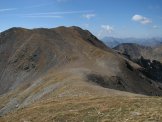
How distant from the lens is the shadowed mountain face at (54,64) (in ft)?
294

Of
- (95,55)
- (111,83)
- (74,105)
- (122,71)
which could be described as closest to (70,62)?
(95,55)

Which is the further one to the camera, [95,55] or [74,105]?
[95,55]

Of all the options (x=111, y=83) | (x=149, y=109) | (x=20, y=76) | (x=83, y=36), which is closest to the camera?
(x=149, y=109)

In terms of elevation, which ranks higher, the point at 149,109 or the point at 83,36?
the point at 83,36

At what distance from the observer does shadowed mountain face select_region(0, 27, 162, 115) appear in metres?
89.8

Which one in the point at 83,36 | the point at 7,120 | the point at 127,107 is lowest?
the point at 7,120

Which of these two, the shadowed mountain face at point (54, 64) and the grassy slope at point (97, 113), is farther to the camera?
the shadowed mountain face at point (54, 64)

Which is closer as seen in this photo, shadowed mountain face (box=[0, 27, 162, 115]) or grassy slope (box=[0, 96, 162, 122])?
grassy slope (box=[0, 96, 162, 122])

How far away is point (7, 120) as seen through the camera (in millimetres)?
30844

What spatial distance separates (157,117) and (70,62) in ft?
297

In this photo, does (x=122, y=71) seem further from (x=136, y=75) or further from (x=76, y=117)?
(x=76, y=117)

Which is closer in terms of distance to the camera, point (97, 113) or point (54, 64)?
point (97, 113)

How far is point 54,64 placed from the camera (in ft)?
393

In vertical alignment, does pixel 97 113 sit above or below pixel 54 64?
below
